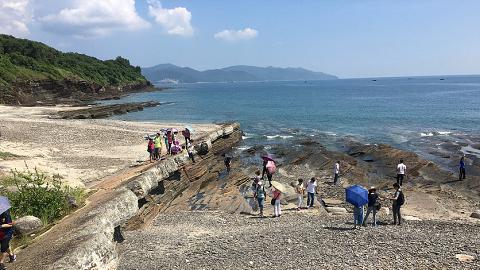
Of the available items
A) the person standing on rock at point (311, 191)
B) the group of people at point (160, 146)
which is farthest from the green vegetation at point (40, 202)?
the person standing on rock at point (311, 191)

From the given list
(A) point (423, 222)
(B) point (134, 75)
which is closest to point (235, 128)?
(A) point (423, 222)

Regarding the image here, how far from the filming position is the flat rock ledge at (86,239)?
34.6ft

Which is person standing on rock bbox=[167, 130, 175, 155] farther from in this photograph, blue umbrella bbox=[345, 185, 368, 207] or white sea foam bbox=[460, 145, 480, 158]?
white sea foam bbox=[460, 145, 480, 158]

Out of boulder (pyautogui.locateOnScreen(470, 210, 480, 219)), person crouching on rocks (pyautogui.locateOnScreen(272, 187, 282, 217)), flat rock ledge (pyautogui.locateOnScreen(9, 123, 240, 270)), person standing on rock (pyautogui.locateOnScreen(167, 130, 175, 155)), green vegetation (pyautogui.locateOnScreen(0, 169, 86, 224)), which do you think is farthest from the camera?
person standing on rock (pyautogui.locateOnScreen(167, 130, 175, 155))

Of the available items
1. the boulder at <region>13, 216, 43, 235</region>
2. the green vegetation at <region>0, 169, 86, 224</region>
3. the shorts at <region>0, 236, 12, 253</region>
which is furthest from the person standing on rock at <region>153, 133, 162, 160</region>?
the shorts at <region>0, 236, 12, 253</region>

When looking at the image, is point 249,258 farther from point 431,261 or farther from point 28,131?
point 28,131

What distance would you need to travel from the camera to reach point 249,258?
13875mm

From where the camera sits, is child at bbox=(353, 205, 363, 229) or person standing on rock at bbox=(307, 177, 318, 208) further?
person standing on rock at bbox=(307, 177, 318, 208)

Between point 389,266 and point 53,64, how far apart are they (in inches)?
4512

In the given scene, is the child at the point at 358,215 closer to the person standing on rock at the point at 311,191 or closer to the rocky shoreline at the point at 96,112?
the person standing on rock at the point at 311,191

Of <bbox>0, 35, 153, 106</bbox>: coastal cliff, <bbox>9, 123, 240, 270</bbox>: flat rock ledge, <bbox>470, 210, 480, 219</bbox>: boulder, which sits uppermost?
<bbox>0, 35, 153, 106</bbox>: coastal cliff

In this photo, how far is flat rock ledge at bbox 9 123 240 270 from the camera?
10547 mm

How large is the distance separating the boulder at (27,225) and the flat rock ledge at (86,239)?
19.5 inches

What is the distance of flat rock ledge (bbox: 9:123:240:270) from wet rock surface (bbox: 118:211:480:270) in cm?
137
